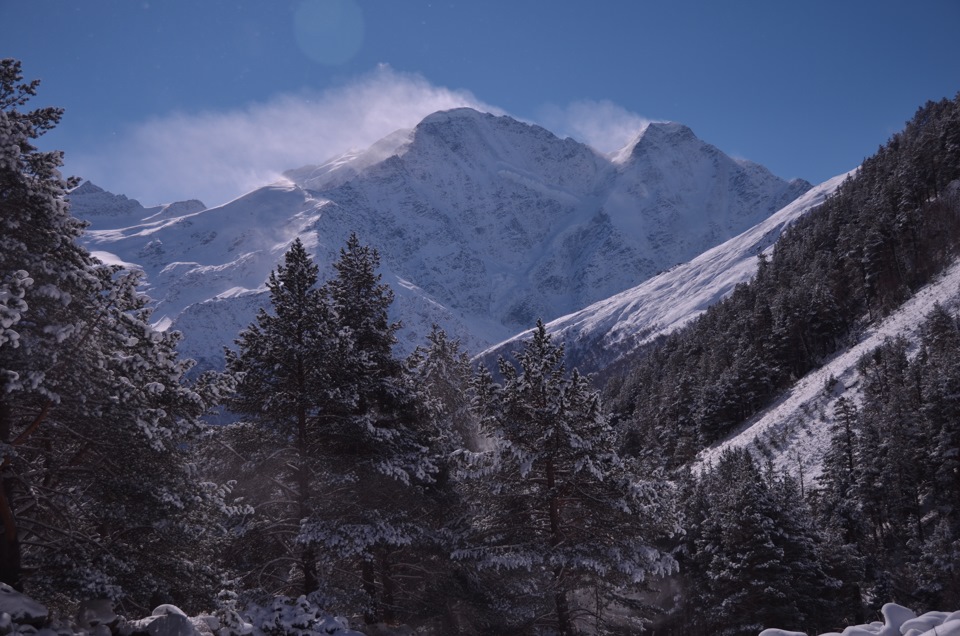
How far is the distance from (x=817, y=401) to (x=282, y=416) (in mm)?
66419

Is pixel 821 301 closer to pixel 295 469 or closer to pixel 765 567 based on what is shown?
pixel 765 567

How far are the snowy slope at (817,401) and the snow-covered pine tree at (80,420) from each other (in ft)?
193

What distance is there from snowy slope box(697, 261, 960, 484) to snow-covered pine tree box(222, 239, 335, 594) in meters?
55.1

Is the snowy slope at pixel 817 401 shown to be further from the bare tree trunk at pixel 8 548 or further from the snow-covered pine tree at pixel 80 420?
the bare tree trunk at pixel 8 548

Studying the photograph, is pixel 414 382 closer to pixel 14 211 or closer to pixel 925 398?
pixel 14 211

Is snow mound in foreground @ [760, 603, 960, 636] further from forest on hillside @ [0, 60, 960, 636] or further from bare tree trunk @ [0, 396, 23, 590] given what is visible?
bare tree trunk @ [0, 396, 23, 590]

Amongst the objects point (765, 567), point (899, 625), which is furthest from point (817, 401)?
point (899, 625)

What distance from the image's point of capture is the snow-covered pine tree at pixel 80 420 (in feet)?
25.1

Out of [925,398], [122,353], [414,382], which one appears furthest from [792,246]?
[122,353]

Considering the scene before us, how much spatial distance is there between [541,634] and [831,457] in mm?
48628

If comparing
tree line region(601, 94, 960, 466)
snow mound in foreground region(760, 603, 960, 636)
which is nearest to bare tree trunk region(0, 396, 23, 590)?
snow mound in foreground region(760, 603, 960, 636)

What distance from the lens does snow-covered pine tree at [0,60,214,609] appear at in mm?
7656

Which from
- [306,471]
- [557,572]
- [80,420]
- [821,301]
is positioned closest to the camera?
[80,420]

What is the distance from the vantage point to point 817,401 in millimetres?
63031
